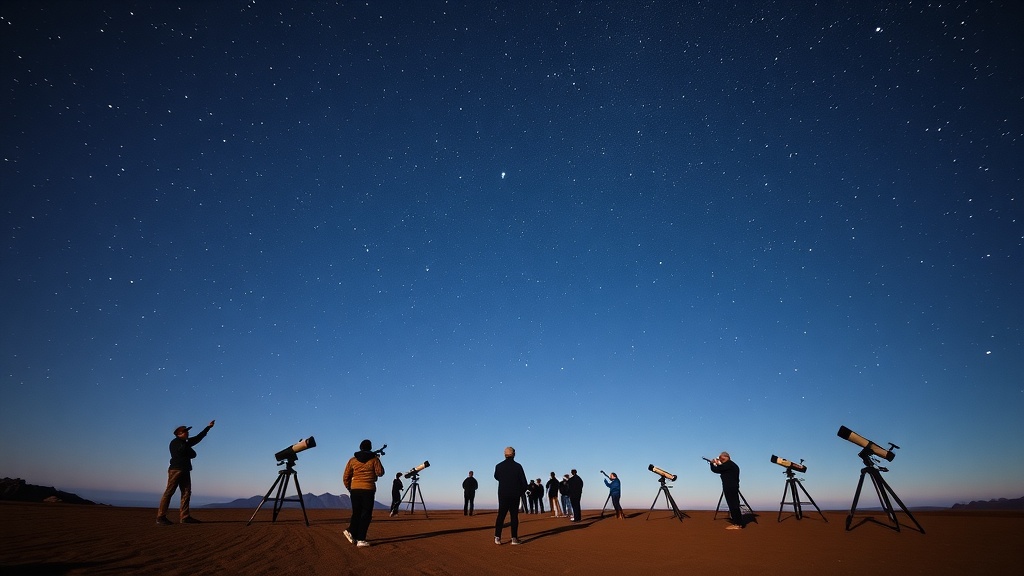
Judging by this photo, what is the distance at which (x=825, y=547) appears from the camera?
8633mm

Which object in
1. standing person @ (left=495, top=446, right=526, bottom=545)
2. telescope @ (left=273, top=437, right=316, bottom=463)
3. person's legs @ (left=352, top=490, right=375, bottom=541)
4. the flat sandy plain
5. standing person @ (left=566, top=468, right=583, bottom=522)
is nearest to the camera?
the flat sandy plain

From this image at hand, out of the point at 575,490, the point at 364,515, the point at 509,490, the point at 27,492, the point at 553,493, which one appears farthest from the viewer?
the point at 553,493

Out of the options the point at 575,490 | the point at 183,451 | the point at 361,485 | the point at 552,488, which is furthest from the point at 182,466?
the point at 552,488

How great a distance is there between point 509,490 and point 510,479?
8.6 inches

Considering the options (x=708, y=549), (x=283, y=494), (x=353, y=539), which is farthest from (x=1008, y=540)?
(x=283, y=494)

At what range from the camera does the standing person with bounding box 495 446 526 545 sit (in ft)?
30.6

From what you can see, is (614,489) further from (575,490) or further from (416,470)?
(416,470)

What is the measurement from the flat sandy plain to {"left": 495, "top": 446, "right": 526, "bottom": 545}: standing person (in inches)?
16.8

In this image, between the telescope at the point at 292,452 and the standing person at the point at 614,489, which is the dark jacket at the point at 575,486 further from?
the telescope at the point at 292,452

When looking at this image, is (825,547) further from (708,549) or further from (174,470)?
(174,470)

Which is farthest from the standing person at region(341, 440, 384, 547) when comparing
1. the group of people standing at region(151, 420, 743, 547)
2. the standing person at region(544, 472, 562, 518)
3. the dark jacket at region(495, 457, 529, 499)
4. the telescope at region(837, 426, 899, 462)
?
the standing person at region(544, 472, 562, 518)

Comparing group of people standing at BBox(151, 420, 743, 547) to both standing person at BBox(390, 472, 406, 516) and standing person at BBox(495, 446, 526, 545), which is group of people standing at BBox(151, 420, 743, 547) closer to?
standing person at BBox(495, 446, 526, 545)

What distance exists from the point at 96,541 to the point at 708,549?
1095 centimetres

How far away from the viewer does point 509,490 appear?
9.36 m
